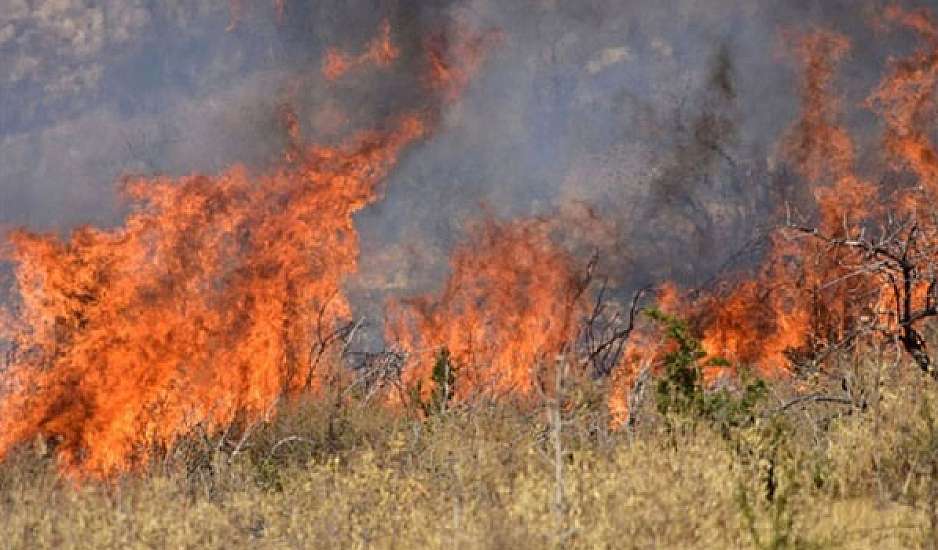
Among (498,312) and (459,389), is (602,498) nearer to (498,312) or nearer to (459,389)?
(459,389)

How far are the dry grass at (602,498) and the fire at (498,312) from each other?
29.1 ft

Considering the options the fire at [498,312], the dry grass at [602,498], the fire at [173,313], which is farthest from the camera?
the fire at [498,312]

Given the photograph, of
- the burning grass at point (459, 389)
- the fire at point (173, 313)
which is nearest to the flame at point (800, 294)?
the burning grass at point (459, 389)

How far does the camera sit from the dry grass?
6250mm

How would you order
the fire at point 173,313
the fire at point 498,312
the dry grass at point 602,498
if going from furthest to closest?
1. the fire at point 498,312
2. the fire at point 173,313
3. the dry grass at point 602,498

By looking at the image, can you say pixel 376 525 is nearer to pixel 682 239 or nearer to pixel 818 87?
pixel 818 87

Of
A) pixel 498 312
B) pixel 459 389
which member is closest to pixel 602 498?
pixel 459 389

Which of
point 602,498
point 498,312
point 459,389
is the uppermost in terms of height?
point 498,312

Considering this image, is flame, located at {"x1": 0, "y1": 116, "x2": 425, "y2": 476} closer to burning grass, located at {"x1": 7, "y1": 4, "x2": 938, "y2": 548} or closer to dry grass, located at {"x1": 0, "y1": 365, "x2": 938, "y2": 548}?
burning grass, located at {"x1": 7, "y1": 4, "x2": 938, "y2": 548}

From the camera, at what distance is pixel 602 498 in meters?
6.84

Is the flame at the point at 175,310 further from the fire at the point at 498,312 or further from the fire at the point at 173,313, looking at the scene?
the fire at the point at 498,312

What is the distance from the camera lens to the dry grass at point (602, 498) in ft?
20.5

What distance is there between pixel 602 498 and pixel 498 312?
1773cm

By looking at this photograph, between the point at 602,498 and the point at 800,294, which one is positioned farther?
the point at 800,294
